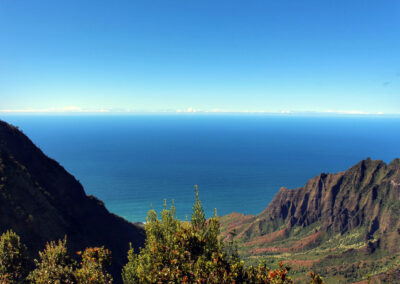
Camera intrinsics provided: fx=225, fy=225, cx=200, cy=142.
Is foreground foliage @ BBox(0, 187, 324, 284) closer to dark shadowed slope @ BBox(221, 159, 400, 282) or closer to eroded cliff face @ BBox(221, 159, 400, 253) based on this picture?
dark shadowed slope @ BBox(221, 159, 400, 282)

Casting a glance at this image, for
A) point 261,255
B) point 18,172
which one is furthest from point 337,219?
point 18,172

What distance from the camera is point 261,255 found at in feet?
449

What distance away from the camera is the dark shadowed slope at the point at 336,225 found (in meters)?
116

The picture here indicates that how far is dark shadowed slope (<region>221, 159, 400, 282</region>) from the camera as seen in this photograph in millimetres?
115625

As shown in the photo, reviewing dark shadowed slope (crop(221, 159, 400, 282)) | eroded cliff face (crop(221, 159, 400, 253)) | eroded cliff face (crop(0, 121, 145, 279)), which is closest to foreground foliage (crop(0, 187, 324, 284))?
eroded cliff face (crop(0, 121, 145, 279))

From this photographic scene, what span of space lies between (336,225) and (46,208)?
6632 inches

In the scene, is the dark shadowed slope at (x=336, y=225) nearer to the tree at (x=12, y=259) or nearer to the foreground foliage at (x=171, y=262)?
the foreground foliage at (x=171, y=262)

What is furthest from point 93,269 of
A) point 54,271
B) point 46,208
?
point 46,208

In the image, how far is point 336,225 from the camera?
153 m

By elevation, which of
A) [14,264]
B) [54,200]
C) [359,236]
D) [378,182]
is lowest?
[359,236]

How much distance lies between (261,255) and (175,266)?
5476 inches

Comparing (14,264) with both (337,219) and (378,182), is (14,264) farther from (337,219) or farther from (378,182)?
(378,182)

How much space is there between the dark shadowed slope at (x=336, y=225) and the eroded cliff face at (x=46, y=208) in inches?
2712

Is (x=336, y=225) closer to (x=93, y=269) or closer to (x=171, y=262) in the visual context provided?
(x=171, y=262)
